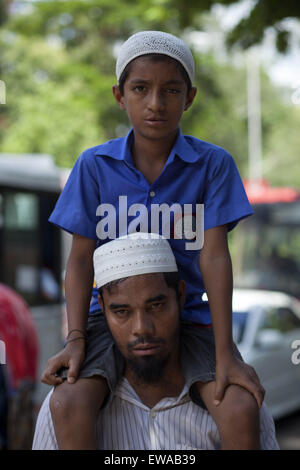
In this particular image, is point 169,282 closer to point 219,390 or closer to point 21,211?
point 219,390

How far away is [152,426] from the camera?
259 cm

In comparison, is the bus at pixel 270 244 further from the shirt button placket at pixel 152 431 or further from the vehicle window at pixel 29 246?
the shirt button placket at pixel 152 431

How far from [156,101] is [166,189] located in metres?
0.31

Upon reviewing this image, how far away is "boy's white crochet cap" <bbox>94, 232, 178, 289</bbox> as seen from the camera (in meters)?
2.50

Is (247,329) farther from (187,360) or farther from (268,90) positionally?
(268,90)

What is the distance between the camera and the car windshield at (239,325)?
8.37 meters

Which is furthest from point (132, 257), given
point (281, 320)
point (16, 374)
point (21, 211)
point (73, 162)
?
point (73, 162)

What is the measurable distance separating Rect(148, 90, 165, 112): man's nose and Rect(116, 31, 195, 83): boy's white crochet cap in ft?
0.43

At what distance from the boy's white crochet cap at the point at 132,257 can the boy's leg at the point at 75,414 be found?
0.35 metres

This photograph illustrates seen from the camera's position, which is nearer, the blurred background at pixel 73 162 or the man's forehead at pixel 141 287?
the man's forehead at pixel 141 287

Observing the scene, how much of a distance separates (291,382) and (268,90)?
2606 cm

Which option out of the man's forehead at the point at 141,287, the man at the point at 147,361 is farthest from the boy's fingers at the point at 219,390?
the man's forehead at the point at 141,287

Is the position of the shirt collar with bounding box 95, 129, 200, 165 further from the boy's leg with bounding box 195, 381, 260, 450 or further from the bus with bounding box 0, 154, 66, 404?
the bus with bounding box 0, 154, 66, 404

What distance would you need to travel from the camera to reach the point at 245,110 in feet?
98.1
